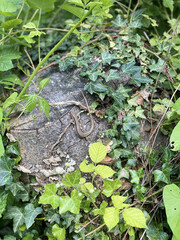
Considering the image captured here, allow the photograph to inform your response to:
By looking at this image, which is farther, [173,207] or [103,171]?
[103,171]

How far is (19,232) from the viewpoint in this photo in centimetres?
146

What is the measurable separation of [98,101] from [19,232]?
2.91ft

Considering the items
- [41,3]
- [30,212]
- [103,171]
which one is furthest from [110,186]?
[41,3]

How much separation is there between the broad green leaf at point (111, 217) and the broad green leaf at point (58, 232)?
276 millimetres

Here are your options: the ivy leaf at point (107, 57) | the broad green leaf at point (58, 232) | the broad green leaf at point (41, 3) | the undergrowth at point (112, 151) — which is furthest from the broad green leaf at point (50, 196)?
the broad green leaf at point (41, 3)

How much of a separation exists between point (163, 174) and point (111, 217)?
0.42 metres

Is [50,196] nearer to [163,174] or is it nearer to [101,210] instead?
[101,210]

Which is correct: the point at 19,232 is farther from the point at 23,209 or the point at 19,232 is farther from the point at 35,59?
the point at 35,59

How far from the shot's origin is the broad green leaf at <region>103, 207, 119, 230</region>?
1193mm

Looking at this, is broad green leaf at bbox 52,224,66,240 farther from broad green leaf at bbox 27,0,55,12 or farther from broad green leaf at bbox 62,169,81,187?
broad green leaf at bbox 27,0,55,12

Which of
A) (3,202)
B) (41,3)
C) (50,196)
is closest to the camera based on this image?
(50,196)

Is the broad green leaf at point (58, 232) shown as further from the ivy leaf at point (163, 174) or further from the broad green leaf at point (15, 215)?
the ivy leaf at point (163, 174)

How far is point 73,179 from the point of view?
1301 mm

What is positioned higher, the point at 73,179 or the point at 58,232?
the point at 73,179
